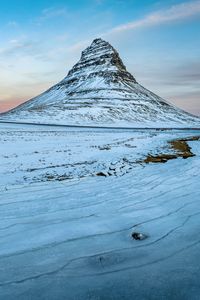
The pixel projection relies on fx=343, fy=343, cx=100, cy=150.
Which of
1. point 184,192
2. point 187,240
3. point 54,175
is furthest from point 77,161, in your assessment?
point 187,240

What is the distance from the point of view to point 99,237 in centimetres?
738

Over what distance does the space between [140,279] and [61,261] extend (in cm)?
150

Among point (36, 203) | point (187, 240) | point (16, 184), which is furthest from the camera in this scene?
point (16, 184)

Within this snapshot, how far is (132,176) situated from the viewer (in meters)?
14.4

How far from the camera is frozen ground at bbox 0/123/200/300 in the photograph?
527 centimetres

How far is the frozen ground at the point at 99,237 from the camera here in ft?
17.3

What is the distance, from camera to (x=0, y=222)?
27.2 feet

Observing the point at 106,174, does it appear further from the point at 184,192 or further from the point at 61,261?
the point at 61,261

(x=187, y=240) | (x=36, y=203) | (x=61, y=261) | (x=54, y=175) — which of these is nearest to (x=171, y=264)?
(x=187, y=240)

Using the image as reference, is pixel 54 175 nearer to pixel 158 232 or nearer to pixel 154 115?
pixel 158 232

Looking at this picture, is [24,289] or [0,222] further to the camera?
[0,222]

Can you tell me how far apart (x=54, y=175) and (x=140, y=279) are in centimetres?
966

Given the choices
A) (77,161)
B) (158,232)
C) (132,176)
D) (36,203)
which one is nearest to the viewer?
(158,232)

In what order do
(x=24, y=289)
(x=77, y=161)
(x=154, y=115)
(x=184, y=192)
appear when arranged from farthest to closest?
(x=154, y=115) → (x=77, y=161) → (x=184, y=192) → (x=24, y=289)
